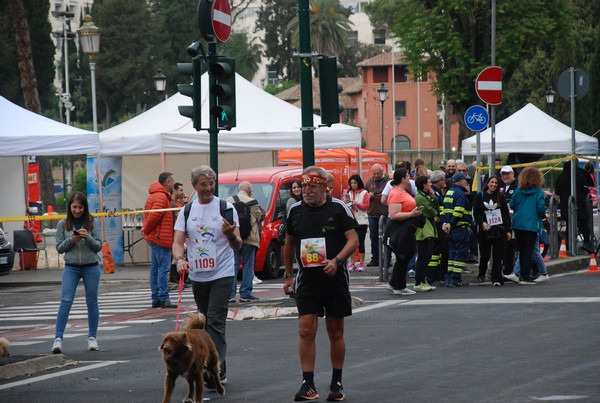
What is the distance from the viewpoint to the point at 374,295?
1778 cm

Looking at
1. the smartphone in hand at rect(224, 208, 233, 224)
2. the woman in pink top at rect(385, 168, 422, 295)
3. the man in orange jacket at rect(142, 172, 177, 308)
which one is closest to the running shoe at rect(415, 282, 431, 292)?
the woman in pink top at rect(385, 168, 422, 295)

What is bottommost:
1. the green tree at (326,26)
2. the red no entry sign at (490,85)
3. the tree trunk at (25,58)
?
the red no entry sign at (490,85)

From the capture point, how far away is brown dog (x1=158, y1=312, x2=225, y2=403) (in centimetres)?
Answer: 885

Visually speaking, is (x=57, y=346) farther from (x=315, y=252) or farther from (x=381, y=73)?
(x=381, y=73)

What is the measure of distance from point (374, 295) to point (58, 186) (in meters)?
47.0

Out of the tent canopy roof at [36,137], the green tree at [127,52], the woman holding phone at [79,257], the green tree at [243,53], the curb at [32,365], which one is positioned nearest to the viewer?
the curb at [32,365]

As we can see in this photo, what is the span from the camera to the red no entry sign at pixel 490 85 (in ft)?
69.1

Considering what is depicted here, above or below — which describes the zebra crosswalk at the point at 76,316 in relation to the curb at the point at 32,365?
below

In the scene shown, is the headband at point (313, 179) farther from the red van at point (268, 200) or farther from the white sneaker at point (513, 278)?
the red van at point (268, 200)

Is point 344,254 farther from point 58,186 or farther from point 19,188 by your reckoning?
point 58,186

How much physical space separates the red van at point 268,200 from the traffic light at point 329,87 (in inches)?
236

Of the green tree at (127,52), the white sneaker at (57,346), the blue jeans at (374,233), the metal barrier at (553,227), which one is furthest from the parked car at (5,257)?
the green tree at (127,52)

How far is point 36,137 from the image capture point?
76.3 ft

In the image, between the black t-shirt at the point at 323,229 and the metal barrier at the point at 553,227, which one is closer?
the black t-shirt at the point at 323,229
